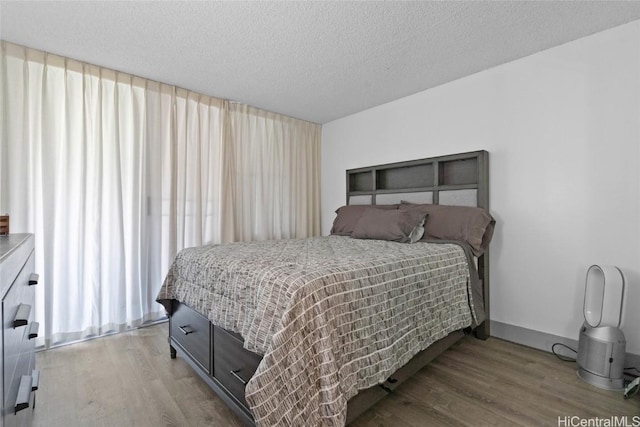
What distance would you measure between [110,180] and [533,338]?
3780 mm

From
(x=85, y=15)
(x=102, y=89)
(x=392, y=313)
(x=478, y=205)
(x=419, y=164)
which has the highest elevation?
(x=85, y=15)

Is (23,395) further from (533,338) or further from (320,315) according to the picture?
(533,338)

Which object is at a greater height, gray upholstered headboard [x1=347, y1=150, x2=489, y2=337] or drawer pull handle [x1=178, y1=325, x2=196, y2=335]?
gray upholstered headboard [x1=347, y1=150, x2=489, y2=337]

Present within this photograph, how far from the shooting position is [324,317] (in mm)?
1160

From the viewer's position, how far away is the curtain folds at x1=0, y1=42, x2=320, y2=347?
2.22 metres

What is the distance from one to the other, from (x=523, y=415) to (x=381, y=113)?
2.97 m

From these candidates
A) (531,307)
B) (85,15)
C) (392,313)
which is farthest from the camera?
(531,307)

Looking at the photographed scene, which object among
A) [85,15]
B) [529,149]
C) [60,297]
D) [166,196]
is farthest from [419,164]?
[60,297]

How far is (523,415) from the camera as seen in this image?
1.48 metres

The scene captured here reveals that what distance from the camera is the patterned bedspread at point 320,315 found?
41.6 inches

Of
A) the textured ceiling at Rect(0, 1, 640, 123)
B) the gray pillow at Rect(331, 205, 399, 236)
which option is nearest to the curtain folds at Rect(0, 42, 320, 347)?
the textured ceiling at Rect(0, 1, 640, 123)

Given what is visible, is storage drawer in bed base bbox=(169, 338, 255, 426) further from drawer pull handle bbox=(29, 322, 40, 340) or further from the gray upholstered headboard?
the gray upholstered headboard

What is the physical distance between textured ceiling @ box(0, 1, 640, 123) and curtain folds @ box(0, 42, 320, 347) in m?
0.26

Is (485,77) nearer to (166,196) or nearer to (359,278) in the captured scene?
(359,278)
